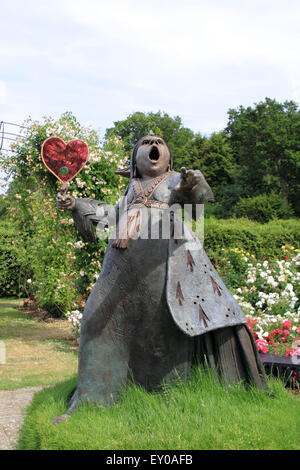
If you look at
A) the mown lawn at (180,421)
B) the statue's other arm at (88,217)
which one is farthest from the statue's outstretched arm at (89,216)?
the mown lawn at (180,421)

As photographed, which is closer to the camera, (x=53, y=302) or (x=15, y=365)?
(x=15, y=365)

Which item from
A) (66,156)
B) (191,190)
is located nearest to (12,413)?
(66,156)

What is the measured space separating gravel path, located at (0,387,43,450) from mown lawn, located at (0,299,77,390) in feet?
1.17

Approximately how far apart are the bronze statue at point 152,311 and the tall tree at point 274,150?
23.9m

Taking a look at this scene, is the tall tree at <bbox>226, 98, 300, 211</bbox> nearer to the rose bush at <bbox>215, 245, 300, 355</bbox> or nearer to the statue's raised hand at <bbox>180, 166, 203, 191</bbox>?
the rose bush at <bbox>215, 245, 300, 355</bbox>

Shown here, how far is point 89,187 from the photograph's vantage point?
8.02 meters

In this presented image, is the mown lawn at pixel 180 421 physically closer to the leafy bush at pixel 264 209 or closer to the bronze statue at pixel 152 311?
the bronze statue at pixel 152 311

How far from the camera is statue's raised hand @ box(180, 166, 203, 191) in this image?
2.90 meters

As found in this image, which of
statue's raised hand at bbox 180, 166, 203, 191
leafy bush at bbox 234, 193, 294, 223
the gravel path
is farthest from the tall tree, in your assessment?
statue's raised hand at bbox 180, 166, 203, 191

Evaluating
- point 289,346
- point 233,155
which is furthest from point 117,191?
point 233,155

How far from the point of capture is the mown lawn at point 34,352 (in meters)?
6.32

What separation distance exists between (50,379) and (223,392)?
348 cm

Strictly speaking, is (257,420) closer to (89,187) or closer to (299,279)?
(299,279)
